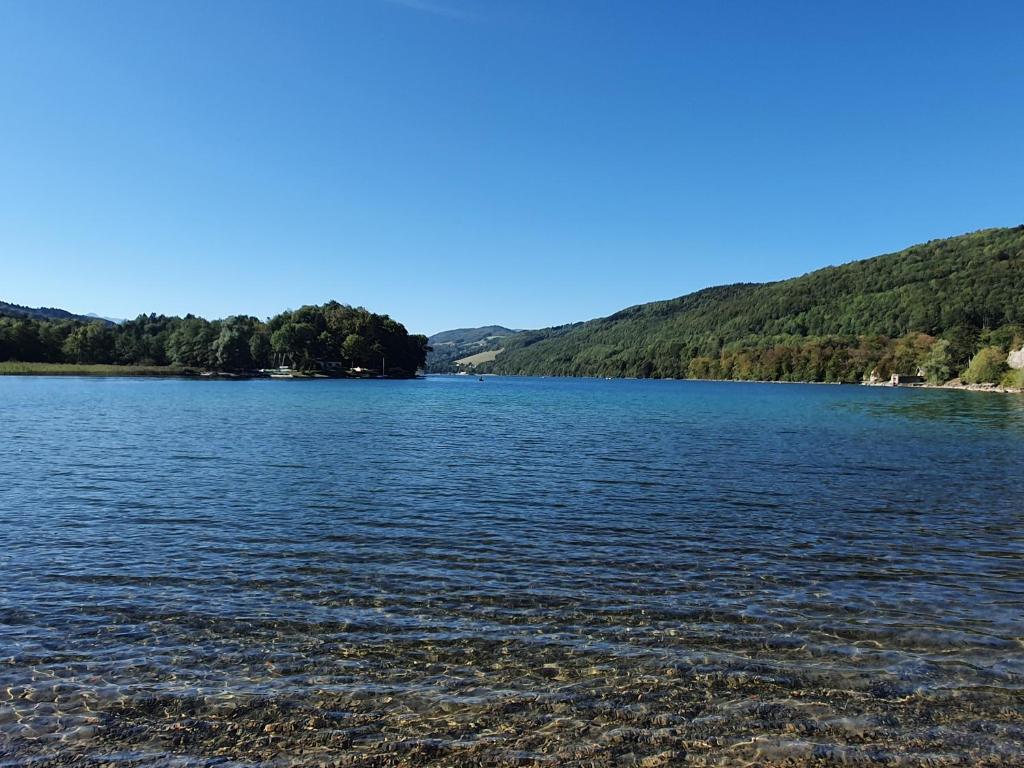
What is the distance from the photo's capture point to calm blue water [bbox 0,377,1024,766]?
818cm

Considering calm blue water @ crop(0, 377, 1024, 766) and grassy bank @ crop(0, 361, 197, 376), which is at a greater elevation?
grassy bank @ crop(0, 361, 197, 376)

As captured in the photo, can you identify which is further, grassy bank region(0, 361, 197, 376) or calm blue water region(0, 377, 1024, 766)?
grassy bank region(0, 361, 197, 376)

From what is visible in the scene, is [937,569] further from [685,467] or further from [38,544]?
[38,544]

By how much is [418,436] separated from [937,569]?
36.4 metres

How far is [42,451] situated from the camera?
34.3m

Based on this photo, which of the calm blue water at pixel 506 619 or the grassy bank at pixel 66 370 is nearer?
the calm blue water at pixel 506 619

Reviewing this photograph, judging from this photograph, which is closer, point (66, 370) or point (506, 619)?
point (506, 619)

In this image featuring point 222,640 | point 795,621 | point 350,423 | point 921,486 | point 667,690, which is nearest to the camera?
point 667,690

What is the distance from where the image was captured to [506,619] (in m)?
12.0

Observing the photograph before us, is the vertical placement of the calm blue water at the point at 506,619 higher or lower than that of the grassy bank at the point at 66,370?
lower

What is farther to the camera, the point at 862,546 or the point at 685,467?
→ the point at 685,467

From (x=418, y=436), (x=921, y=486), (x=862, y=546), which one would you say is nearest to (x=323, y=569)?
(x=862, y=546)

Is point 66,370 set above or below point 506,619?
above

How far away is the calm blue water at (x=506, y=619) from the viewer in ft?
26.8
